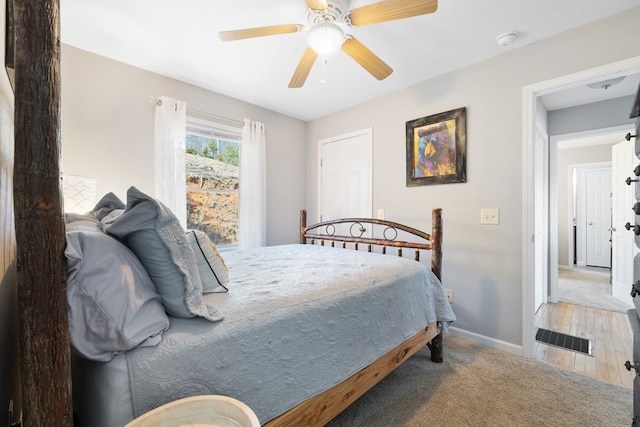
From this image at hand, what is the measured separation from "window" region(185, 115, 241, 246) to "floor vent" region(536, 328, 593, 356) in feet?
10.9

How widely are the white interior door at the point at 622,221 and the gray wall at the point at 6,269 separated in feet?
16.9

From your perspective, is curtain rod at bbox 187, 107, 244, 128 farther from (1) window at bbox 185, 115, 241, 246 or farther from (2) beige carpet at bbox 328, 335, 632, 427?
(2) beige carpet at bbox 328, 335, 632, 427

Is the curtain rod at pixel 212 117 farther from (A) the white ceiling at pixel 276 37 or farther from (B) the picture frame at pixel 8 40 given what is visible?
(B) the picture frame at pixel 8 40

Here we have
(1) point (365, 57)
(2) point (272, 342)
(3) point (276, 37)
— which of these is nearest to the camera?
(2) point (272, 342)

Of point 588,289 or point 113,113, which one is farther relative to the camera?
point 588,289

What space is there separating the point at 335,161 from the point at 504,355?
9.01 ft

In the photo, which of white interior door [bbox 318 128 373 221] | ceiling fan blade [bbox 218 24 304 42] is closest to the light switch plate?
white interior door [bbox 318 128 373 221]

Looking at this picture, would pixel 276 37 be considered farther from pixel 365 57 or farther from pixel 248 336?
pixel 248 336

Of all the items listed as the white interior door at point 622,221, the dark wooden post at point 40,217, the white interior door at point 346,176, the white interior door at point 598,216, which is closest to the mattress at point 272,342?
the dark wooden post at point 40,217

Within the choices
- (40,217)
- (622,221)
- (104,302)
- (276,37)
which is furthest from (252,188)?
(622,221)

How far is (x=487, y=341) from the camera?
2379mm

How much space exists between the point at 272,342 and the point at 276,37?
7.15 feet

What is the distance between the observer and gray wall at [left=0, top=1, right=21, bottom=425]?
0.77 metres

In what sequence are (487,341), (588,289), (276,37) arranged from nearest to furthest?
(276,37) < (487,341) < (588,289)
